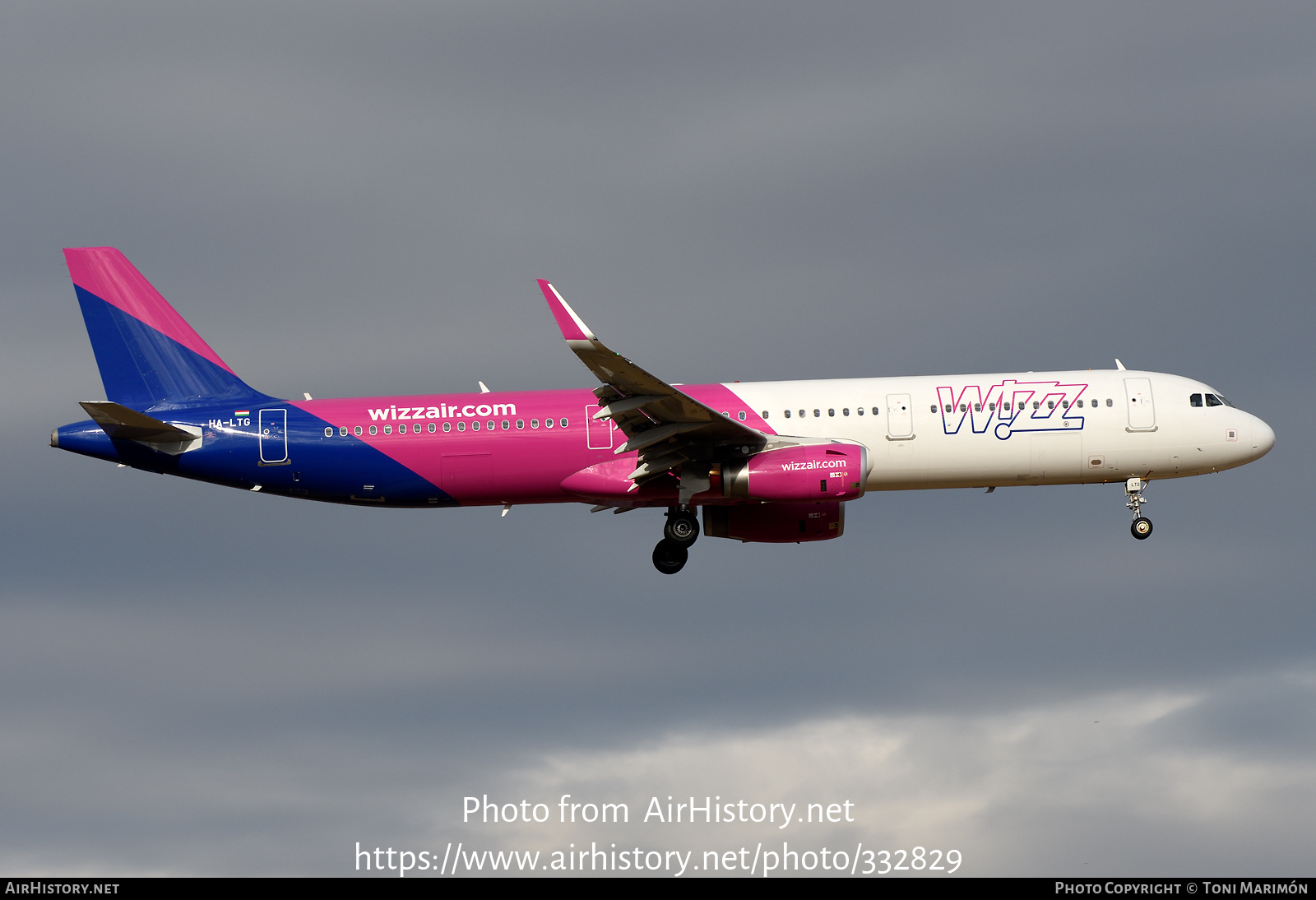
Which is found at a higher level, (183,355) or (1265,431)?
(183,355)

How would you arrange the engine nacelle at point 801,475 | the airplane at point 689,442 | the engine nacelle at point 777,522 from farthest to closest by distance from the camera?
the engine nacelle at point 777,522 < the airplane at point 689,442 < the engine nacelle at point 801,475

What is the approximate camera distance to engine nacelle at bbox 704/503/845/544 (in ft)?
153

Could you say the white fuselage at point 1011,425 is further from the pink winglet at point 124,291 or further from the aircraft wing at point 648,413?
the pink winglet at point 124,291

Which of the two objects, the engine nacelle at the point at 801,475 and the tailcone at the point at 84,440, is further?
the tailcone at the point at 84,440

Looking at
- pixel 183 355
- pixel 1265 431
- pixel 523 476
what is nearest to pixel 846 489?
pixel 523 476

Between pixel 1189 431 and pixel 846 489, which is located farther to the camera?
pixel 1189 431

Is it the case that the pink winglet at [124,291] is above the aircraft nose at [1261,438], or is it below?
above

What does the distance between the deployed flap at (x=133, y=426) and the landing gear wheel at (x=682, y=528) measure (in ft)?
48.3

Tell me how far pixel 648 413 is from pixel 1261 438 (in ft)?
65.0

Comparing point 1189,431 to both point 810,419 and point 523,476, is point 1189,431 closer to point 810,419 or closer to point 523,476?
point 810,419

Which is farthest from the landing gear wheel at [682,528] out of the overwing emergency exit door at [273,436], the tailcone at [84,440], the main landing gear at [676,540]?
the tailcone at [84,440]

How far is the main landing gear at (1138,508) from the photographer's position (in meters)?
44.6

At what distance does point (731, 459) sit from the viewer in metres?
42.2

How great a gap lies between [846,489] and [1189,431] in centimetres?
1149
